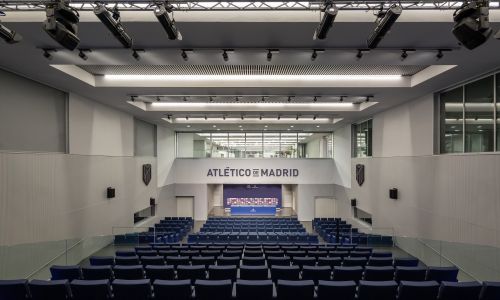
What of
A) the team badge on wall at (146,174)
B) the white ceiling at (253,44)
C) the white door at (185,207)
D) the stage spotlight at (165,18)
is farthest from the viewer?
the white door at (185,207)

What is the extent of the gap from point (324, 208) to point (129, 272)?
1803 centimetres

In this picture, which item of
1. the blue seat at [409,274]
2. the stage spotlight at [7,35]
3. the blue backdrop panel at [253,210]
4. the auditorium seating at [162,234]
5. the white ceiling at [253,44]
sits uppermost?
the white ceiling at [253,44]

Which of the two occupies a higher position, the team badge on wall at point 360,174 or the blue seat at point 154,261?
the team badge on wall at point 360,174

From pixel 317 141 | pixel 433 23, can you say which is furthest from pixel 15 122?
pixel 317 141

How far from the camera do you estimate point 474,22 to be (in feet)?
12.7

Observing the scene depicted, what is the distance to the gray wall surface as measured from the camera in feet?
24.2

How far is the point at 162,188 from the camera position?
62.5 feet
